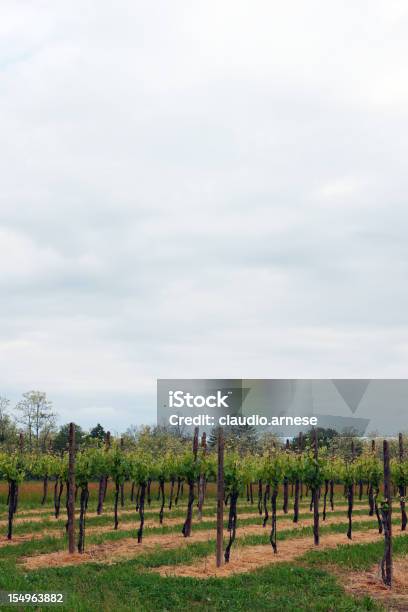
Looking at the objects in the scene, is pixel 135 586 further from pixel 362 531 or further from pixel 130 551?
pixel 362 531

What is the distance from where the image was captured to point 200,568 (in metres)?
17.3

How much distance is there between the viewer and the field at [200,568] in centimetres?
1369

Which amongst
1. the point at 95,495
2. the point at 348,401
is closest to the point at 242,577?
the point at 95,495

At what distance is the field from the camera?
13.7 metres

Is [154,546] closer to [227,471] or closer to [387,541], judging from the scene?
[227,471]

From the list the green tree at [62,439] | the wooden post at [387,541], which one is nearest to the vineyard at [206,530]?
the wooden post at [387,541]

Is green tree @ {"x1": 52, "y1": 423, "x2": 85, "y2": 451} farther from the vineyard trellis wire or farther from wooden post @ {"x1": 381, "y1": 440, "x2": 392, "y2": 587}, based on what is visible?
wooden post @ {"x1": 381, "y1": 440, "x2": 392, "y2": 587}

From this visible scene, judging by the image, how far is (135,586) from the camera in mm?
14766

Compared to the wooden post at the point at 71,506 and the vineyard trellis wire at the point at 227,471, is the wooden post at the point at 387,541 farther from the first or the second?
the wooden post at the point at 71,506

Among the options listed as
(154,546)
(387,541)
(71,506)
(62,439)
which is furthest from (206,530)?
(62,439)

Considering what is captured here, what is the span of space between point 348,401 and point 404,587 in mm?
135703

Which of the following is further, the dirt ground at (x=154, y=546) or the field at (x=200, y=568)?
the dirt ground at (x=154, y=546)

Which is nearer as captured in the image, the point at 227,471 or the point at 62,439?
the point at 227,471

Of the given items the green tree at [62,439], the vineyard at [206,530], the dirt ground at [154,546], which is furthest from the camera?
the green tree at [62,439]
